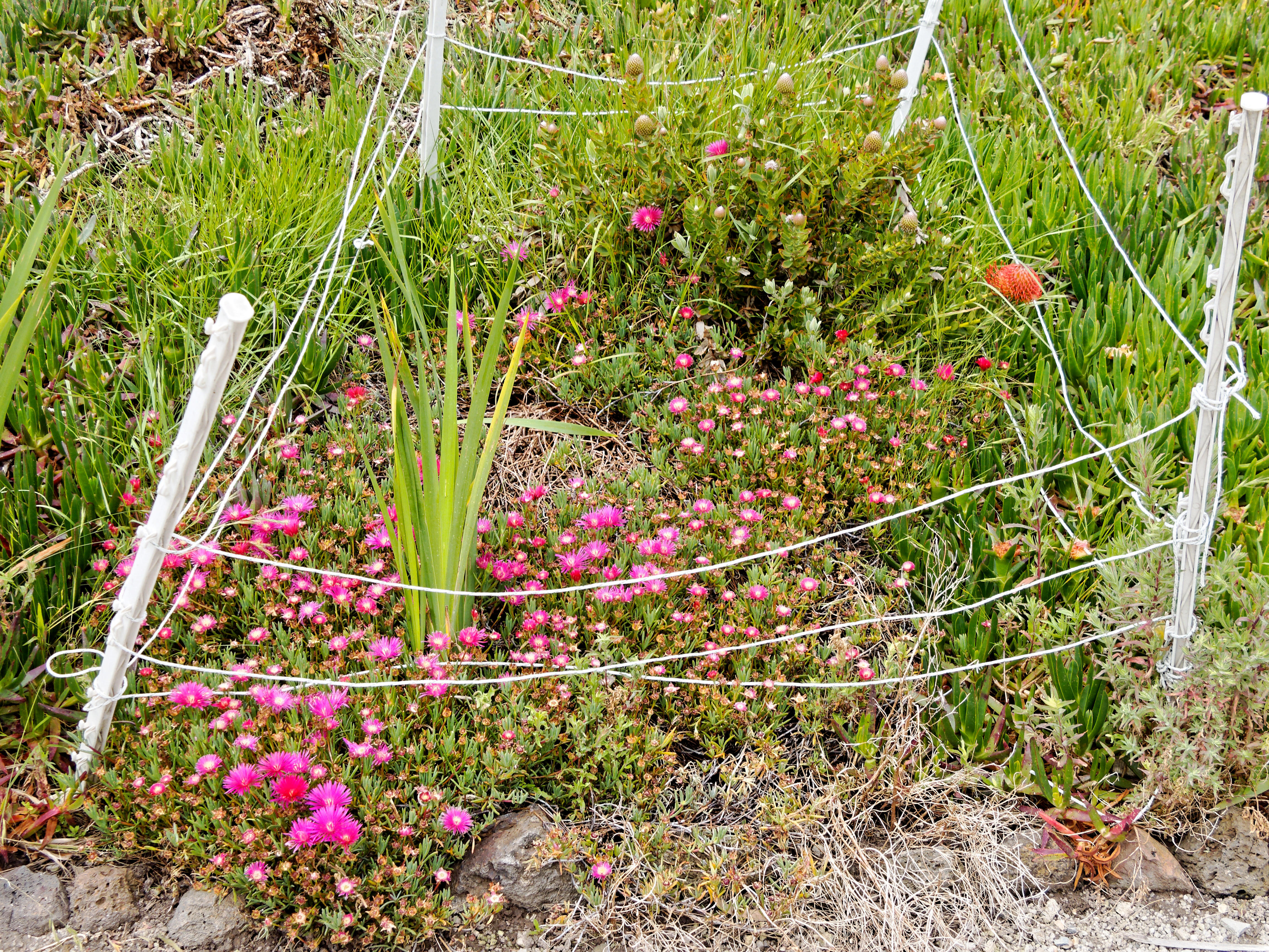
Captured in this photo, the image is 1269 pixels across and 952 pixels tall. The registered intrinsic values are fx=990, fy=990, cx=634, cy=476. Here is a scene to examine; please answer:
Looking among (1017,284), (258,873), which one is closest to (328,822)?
(258,873)

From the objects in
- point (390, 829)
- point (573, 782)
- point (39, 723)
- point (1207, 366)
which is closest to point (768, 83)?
point (1207, 366)

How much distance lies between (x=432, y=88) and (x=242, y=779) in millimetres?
2177

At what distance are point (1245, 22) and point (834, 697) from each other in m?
3.79

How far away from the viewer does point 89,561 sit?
2457 mm

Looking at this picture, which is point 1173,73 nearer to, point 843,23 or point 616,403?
point 843,23

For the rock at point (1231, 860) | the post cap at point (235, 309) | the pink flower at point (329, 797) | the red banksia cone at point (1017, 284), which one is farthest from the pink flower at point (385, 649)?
the red banksia cone at point (1017, 284)

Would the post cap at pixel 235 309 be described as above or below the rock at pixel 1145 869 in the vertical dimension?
above

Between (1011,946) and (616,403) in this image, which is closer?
(1011,946)

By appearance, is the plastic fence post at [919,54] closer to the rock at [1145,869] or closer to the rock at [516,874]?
the rock at [1145,869]

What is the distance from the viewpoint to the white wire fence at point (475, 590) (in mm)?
1994

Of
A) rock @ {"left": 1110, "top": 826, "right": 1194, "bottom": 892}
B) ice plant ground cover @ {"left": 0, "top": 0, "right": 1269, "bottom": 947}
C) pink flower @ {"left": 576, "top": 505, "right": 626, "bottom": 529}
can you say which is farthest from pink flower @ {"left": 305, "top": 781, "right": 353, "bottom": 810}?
rock @ {"left": 1110, "top": 826, "right": 1194, "bottom": 892}

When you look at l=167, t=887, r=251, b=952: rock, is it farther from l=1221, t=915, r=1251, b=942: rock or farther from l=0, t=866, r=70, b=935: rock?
l=1221, t=915, r=1251, b=942: rock

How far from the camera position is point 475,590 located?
8.15 ft

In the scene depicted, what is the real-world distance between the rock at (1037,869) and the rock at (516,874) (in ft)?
3.31
